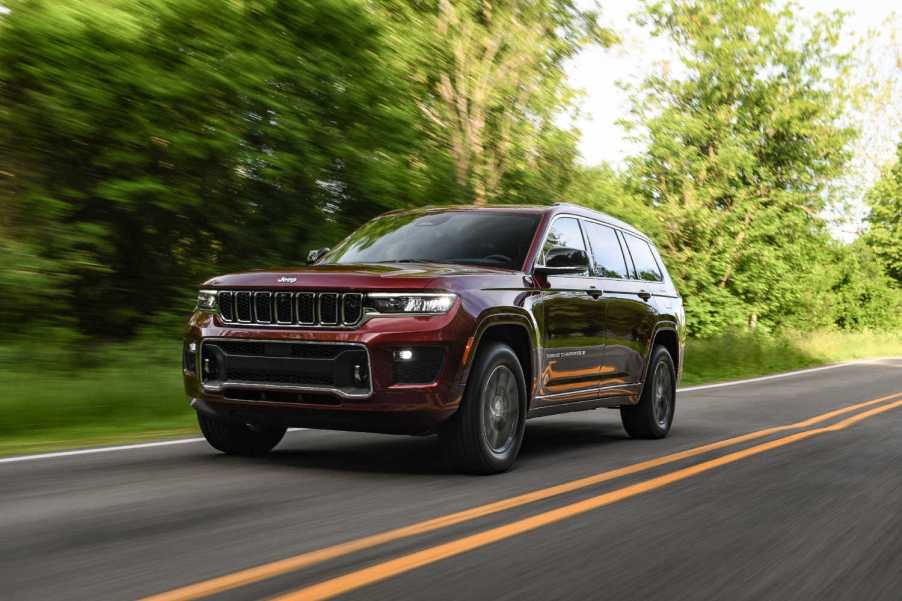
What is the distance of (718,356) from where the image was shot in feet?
83.7

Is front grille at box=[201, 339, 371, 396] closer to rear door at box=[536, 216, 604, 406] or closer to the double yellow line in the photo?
the double yellow line

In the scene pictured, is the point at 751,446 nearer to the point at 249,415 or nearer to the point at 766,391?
the point at 249,415

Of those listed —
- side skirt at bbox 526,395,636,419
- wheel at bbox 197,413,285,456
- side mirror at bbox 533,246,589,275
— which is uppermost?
side mirror at bbox 533,246,589,275

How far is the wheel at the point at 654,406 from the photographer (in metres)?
10.1

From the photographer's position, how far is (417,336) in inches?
268

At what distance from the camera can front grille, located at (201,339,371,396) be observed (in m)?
6.80

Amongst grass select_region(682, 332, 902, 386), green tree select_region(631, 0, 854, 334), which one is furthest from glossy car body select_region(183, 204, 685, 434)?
green tree select_region(631, 0, 854, 334)

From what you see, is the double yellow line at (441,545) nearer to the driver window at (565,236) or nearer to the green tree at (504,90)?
the driver window at (565,236)

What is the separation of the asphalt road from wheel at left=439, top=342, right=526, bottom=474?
0.15 metres

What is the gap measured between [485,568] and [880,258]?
53070mm

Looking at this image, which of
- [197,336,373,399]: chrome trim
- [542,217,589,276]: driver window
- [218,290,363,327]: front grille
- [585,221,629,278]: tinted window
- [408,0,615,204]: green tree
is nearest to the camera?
[197,336,373,399]: chrome trim

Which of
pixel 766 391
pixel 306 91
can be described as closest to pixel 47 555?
pixel 306 91

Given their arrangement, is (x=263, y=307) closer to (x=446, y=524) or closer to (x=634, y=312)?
(x=446, y=524)

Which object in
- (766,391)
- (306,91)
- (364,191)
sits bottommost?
(766,391)
